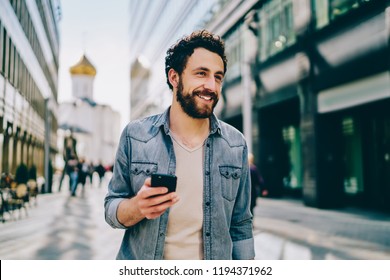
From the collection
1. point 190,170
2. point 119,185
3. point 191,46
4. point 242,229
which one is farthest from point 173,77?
point 242,229

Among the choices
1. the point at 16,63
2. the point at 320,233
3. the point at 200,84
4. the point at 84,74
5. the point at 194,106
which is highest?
the point at 16,63

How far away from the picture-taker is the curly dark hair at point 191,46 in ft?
6.15

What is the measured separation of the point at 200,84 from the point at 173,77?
19 centimetres

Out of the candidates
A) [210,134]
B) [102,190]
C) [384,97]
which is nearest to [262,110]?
[384,97]

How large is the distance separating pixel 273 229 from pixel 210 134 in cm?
536

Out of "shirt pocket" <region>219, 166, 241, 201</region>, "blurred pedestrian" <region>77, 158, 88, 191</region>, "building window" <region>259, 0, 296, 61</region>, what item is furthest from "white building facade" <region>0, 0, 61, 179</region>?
"building window" <region>259, 0, 296, 61</region>

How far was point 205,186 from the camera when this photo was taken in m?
1.79

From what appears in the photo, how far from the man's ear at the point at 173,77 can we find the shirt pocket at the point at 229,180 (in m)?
0.47

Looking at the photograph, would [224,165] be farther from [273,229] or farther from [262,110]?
[262,110]

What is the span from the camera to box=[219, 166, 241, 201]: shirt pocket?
1.87 m

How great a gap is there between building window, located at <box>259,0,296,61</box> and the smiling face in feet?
29.9

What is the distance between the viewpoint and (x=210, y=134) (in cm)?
193

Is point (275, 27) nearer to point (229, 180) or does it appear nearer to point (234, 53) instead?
point (234, 53)

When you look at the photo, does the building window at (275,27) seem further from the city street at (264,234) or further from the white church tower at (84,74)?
the white church tower at (84,74)
